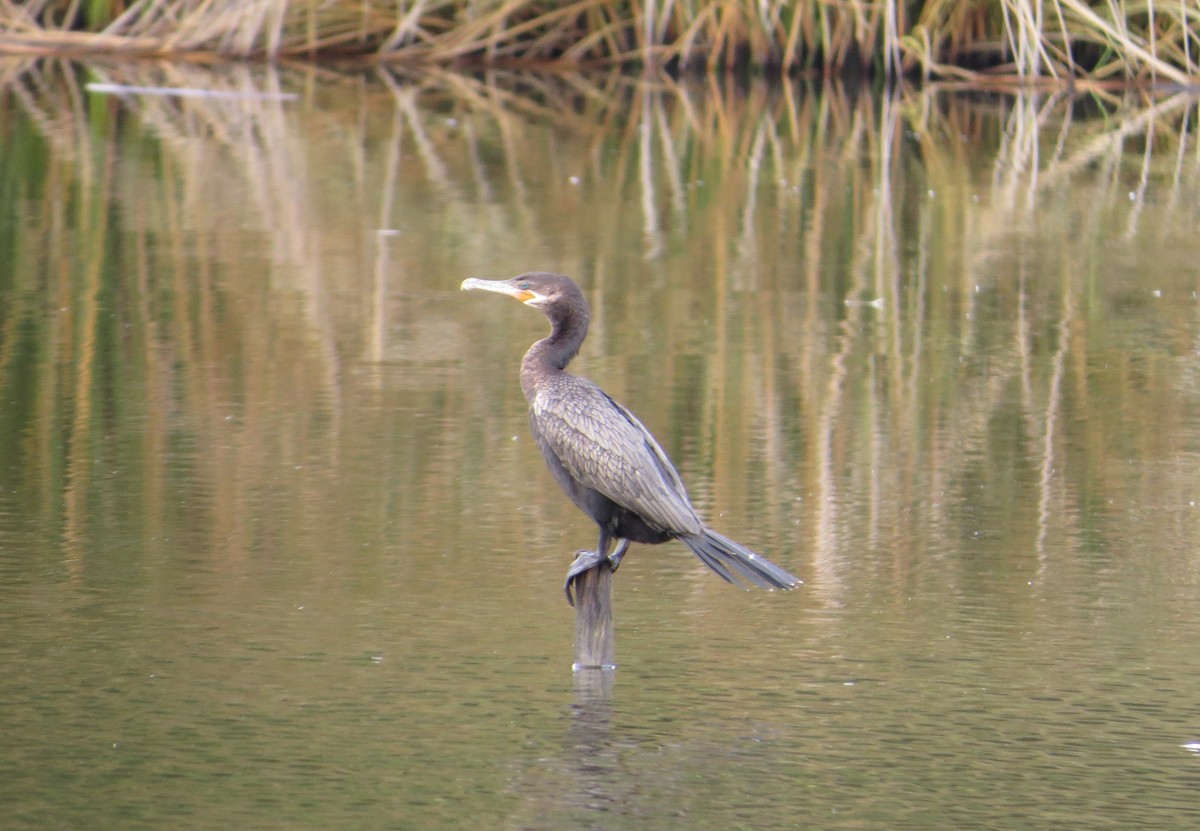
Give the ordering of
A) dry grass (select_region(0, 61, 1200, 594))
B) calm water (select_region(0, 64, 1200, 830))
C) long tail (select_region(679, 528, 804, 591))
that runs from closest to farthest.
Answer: calm water (select_region(0, 64, 1200, 830)) < long tail (select_region(679, 528, 804, 591)) < dry grass (select_region(0, 61, 1200, 594))

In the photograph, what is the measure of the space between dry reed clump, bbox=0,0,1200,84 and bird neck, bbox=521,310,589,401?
1267 centimetres

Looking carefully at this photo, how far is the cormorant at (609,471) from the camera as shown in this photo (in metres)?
4.60

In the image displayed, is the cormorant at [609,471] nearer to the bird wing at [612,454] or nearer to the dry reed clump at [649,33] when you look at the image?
the bird wing at [612,454]

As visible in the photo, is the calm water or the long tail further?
the long tail

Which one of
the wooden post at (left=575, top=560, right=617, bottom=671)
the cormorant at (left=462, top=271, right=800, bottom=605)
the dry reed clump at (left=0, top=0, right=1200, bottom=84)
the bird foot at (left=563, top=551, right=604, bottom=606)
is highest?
the dry reed clump at (left=0, top=0, right=1200, bottom=84)

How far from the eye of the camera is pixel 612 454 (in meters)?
4.63

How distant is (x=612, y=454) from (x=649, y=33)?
14.2m

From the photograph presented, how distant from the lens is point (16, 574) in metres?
5.29

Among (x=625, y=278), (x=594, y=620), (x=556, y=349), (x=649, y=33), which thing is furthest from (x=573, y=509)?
(x=649, y=33)

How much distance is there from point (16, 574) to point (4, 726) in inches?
42.2

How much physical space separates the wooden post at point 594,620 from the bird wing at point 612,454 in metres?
0.16

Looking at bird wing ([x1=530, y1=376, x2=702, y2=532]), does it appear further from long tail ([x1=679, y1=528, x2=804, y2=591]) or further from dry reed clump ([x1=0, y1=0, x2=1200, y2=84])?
dry reed clump ([x1=0, y1=0, x2=1200, y2=84])

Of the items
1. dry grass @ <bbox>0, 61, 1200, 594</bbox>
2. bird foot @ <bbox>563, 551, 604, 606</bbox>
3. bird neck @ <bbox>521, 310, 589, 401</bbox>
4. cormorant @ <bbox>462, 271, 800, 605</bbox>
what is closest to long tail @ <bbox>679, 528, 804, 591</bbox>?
cormorant @ <bbox>462, 271, 800, 605</bbox>

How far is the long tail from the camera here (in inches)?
180
